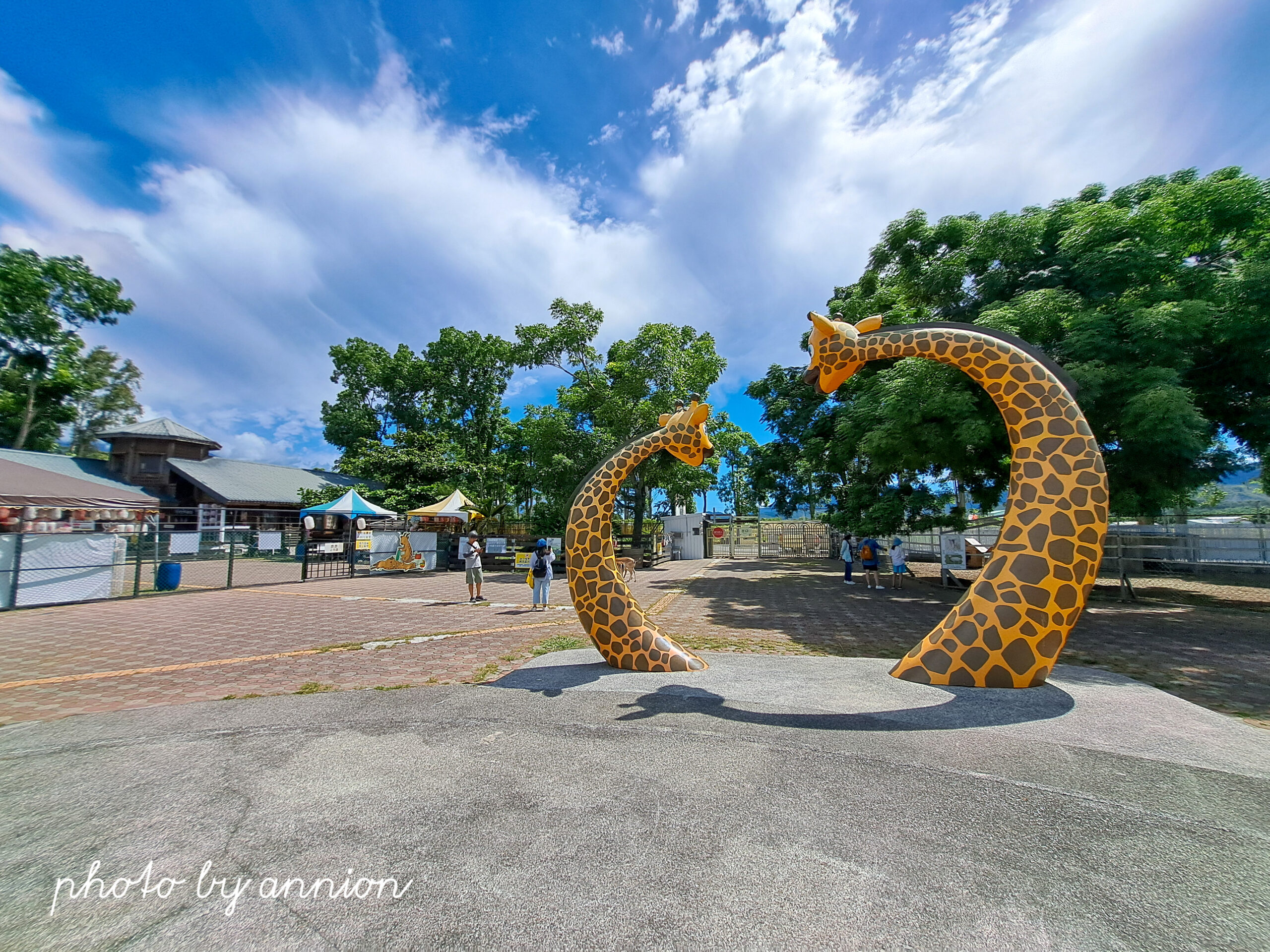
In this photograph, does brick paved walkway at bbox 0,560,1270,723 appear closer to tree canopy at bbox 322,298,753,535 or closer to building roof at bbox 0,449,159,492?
tree canopy at bbox 322,298,753,535

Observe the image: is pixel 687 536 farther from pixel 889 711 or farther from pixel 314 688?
pixel 889 711

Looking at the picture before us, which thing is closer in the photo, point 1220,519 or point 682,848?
point 682,848

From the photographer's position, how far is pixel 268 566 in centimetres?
2180

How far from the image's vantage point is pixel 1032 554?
195 inches

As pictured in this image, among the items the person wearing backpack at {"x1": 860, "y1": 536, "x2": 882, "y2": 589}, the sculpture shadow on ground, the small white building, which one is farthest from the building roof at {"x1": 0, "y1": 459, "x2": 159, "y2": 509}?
the small white building

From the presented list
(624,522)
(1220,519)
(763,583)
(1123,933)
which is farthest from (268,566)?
(1220,519)

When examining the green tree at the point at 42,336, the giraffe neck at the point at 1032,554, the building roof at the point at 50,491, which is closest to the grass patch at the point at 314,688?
the giraffe neck at the point at 1032,554

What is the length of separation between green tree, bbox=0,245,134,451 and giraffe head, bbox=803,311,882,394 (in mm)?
37040

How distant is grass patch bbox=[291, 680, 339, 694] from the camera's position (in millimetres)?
5387

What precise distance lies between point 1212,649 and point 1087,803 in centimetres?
704

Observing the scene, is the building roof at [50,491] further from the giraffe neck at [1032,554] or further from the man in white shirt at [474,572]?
the giraffe neck at [1032,554]

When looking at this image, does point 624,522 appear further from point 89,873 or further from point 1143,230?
point 89,873

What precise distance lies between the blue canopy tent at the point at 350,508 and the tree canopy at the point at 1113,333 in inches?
695

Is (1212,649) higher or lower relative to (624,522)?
lower
